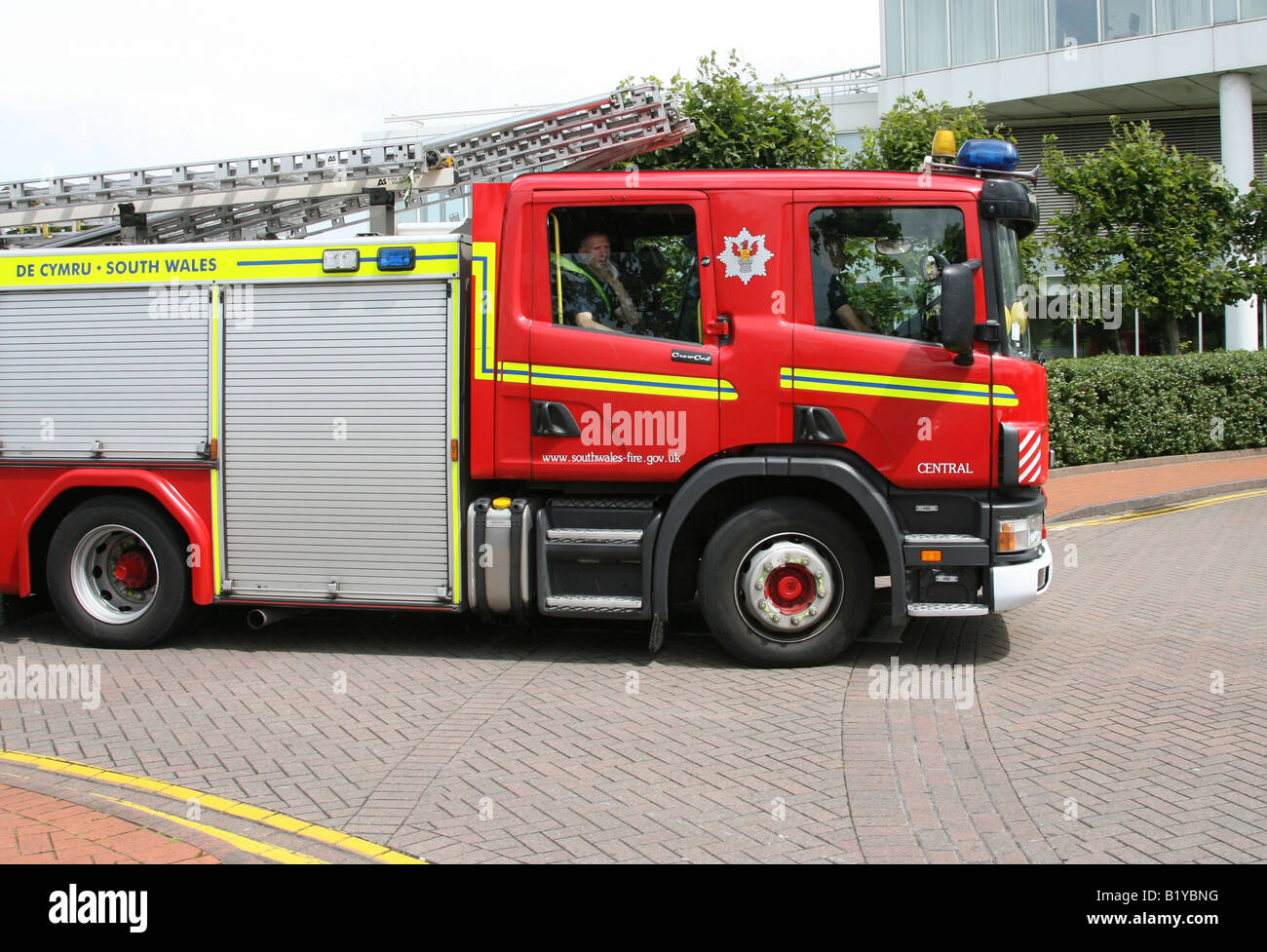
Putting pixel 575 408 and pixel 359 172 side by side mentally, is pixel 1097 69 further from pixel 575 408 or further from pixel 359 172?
pixel 575 408

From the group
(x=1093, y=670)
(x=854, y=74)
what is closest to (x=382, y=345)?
(x=1093, y=670)

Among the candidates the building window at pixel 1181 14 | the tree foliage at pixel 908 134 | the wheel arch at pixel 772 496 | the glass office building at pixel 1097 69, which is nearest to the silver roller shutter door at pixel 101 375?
the wheel arch at pixel 772 496

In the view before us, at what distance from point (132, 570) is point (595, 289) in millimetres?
3621

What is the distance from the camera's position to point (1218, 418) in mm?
18734

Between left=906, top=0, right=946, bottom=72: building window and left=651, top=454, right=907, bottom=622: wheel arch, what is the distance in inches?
961

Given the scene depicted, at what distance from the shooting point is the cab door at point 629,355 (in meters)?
7.05

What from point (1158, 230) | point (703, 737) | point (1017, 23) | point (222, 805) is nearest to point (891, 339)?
point (703, 737)

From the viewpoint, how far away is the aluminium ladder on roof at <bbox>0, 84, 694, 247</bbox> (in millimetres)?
8312

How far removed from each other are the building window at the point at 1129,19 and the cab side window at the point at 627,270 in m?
23.3

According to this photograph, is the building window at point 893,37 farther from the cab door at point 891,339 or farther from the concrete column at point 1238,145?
the cab door at point 891,339

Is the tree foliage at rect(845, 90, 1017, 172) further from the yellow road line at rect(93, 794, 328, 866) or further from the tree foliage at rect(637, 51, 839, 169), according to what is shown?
the yellow road line at rect(93, 794, 328, 866)

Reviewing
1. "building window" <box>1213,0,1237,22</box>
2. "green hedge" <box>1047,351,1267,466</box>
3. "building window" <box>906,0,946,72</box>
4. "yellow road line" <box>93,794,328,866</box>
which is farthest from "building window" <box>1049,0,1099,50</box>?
"yellow road line" <box>93,794,328,866</box>
